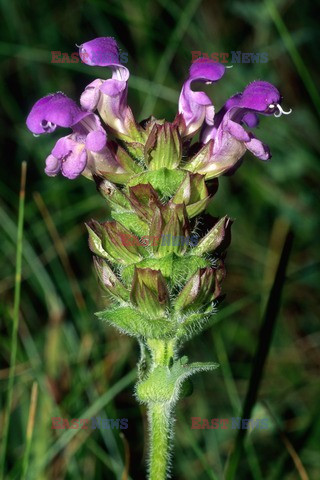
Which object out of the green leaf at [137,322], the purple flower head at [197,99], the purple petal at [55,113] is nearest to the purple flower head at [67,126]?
the purple petal at [55,113]

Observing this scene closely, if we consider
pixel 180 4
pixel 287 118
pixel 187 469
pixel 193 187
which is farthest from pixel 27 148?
pixel 193 187

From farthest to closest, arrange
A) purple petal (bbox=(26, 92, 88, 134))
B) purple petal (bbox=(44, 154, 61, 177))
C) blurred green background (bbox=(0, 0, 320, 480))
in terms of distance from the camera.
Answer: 1. blurred green background (bbox=(0, 0, 320, 480))
2. purple petal (bbox=(44, 154, 61, 177))
3. purple petal (bbox=(26, 92, 88, 134))

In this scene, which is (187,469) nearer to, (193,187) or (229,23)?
(193,187)

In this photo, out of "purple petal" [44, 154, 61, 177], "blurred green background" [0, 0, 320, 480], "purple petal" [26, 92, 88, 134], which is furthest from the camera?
"blurred green background" [0, 0, 320, 480]

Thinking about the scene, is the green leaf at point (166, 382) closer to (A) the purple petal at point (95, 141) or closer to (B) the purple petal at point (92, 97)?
(A) the purple petal at point (95, 141)

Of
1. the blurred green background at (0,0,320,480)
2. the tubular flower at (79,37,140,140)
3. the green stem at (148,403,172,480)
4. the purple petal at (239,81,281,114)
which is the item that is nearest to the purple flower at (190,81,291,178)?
the purple petal at (239,81,281,114)

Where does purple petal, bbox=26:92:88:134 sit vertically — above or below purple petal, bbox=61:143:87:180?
above

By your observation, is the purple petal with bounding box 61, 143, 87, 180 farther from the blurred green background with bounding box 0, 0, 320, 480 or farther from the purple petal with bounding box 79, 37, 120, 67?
the blurred green background with bounding box 0, 0, 320, 480
